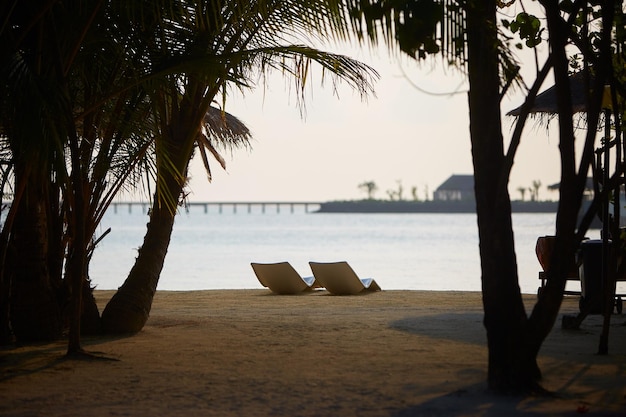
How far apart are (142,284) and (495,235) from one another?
3.44m

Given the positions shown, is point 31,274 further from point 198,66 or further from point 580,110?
point 580,110

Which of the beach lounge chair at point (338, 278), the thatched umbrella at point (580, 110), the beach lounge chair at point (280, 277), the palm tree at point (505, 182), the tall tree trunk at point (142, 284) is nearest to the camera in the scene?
the palm tree at point (505, 182)

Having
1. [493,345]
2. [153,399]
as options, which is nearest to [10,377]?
[153,399]

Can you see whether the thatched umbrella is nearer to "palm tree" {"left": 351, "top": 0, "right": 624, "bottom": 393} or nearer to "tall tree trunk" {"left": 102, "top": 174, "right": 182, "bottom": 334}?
"palm tree" {"left": 351, "top": 0, "right": 624, "bottom": 393}

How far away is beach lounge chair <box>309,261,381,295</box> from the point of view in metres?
10.8

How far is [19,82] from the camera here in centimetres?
501

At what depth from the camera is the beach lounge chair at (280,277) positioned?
1121 centimetres

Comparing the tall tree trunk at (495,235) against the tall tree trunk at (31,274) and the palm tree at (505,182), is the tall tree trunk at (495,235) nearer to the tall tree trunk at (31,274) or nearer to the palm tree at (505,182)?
the palm tree at (505,182)

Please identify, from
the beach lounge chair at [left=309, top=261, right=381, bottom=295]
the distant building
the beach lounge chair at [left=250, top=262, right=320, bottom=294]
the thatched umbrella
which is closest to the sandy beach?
the thatched umbrella

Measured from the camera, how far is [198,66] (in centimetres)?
585

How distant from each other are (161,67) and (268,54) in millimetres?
854

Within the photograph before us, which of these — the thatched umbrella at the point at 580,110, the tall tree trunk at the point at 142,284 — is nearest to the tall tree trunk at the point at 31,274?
the tall tree trunk at the point at 142,284

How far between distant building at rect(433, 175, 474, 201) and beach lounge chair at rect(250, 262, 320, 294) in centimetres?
8746

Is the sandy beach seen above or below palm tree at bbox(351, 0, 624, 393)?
below
